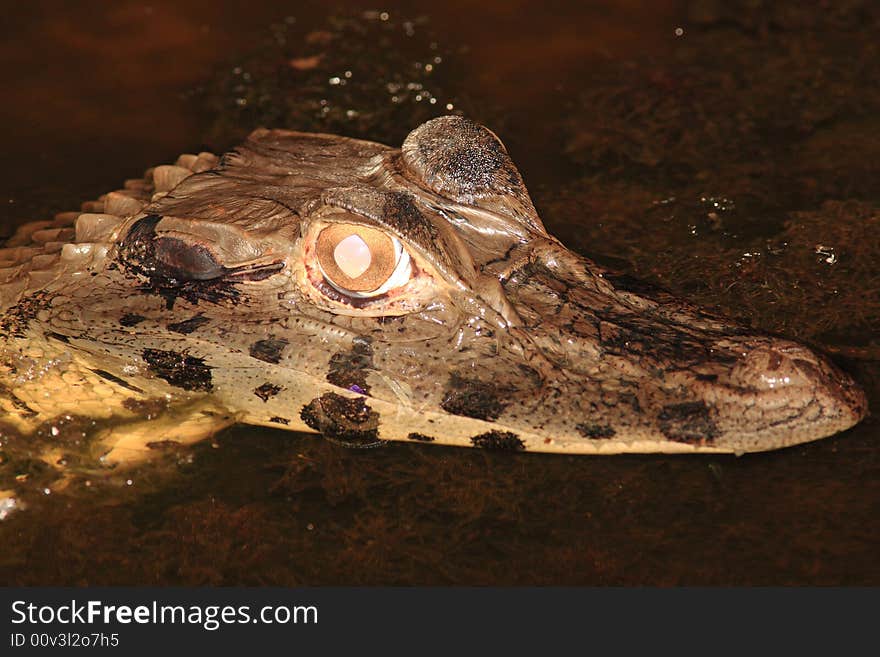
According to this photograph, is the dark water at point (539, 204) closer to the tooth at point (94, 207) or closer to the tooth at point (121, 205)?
the tooth at point (94, 207)

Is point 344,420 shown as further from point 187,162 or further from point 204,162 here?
point 187,162

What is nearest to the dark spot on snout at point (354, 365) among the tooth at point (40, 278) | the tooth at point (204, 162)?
the tooth at point (40, 278)

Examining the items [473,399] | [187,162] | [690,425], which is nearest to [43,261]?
[187,162]

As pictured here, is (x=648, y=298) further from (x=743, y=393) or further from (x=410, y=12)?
(x=410, y=12)

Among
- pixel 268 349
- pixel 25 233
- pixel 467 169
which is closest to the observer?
pixel 268 349

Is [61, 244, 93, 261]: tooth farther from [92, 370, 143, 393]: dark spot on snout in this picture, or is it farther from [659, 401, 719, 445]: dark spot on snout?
[659, 401, 719, 445]: dark spot on snout

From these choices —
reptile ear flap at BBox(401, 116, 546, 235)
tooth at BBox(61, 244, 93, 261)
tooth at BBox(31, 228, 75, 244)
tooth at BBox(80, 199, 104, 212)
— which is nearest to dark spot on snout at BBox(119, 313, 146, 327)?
tooth at BBox(61, 244, 93, 261)
